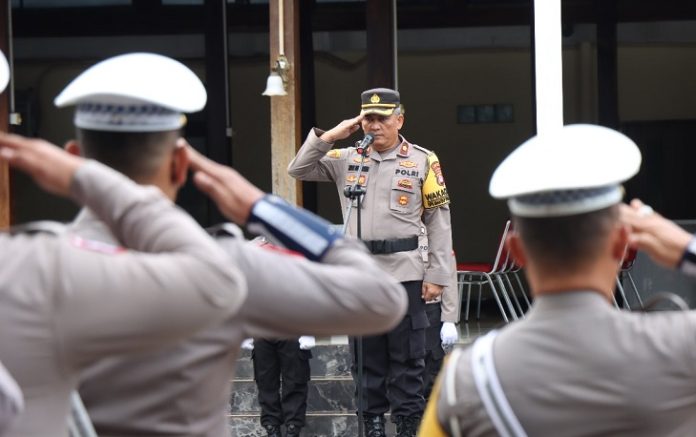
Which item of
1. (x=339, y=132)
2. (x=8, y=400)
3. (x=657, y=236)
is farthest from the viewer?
(x=339, y=132)

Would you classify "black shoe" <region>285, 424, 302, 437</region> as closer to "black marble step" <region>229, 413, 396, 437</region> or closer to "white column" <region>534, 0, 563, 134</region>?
"black marble step" <region>229, 413, 396, 437</region>

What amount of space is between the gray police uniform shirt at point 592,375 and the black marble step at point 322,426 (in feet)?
16.5

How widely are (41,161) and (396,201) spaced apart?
4.37 m

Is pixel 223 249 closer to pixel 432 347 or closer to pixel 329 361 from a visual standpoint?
pixel 432 347

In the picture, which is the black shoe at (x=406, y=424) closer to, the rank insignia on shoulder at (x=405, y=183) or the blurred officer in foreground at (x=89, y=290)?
the rank insignia on shoulder at (x=405, y=183)

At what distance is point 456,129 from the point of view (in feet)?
38.8

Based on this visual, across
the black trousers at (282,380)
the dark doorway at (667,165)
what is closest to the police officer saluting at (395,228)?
the black trousers at (282,380)

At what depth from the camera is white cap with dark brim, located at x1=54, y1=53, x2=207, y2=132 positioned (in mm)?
1788

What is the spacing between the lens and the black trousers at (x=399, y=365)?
19.2ft

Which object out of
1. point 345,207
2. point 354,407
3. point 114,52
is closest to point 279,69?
point 345,207

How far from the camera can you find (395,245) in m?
5.88

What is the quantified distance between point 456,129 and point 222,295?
10.4 m

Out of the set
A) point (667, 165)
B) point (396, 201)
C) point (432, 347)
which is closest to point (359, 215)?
point (396, 201)

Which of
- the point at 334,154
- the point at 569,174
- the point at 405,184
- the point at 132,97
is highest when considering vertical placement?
the point at 132,97
